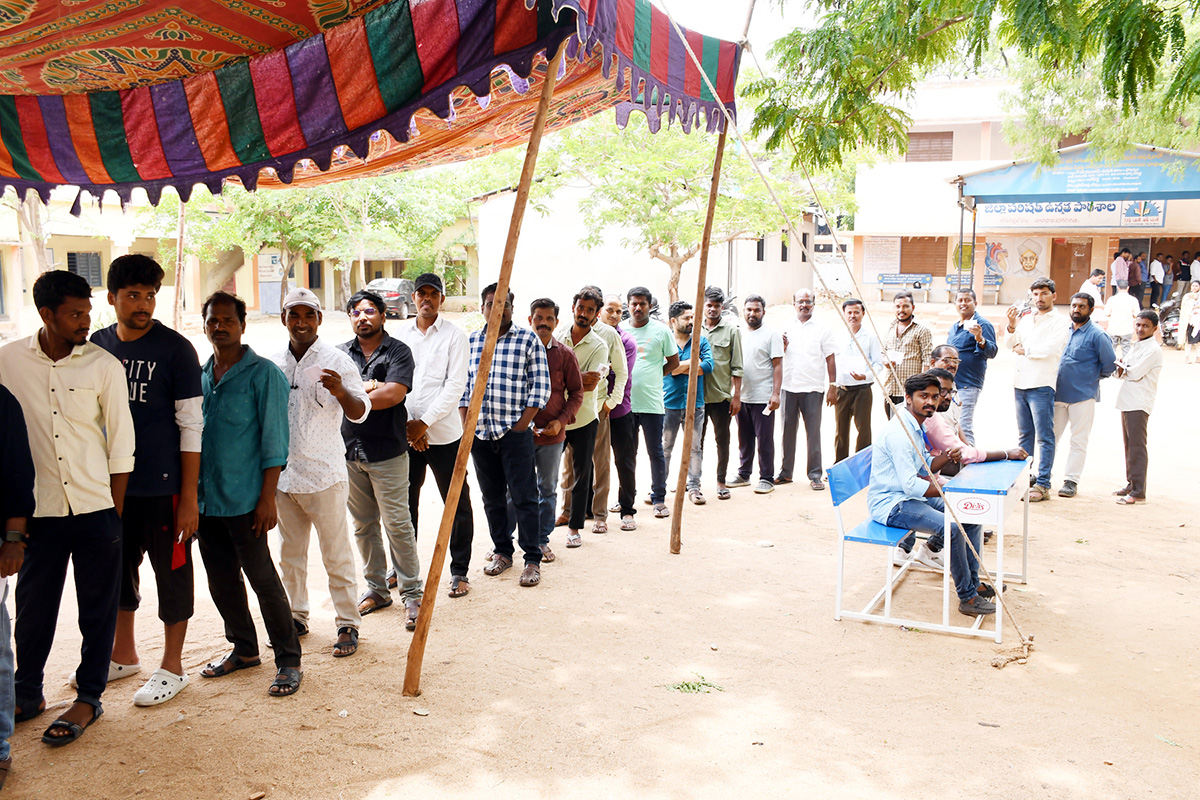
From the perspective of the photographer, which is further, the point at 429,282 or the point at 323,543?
the point at 429,282

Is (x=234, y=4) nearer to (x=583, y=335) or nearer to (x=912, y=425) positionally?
(x=583, y=335)

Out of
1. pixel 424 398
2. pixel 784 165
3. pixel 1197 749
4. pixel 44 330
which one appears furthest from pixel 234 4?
pixel 784 165

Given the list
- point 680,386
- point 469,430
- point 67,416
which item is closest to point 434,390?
point 469,430

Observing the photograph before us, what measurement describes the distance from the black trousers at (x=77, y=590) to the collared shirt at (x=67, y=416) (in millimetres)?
85

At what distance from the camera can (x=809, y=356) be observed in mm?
8633

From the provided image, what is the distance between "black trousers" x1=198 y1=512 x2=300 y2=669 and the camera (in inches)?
158

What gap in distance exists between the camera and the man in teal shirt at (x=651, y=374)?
295 inches

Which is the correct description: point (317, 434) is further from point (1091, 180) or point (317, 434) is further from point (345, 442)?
point (1091, 180)

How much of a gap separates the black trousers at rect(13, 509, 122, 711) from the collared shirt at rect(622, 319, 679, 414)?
4.48 metres

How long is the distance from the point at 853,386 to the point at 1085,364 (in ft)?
6.55

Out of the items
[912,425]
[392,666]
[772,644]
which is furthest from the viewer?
[912,425]

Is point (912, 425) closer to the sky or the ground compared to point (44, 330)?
closer to the ground

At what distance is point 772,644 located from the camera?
4836mm

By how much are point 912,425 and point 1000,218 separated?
883 inches
